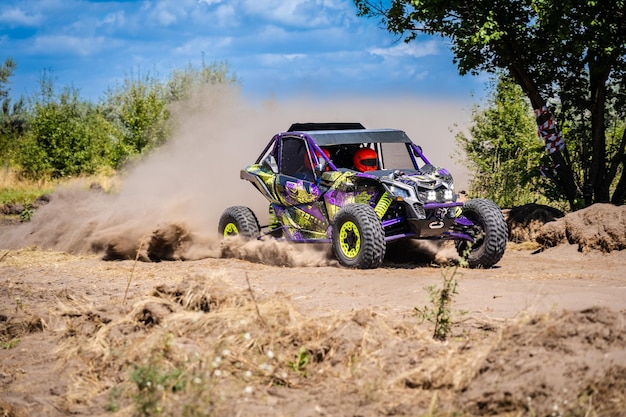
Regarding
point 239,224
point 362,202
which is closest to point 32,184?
point 239,224

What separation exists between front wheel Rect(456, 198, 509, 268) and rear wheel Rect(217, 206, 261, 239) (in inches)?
134

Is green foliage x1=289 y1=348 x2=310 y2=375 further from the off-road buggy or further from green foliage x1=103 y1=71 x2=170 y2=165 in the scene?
green foliage x1=103 y1=71 x2=170 y2=165

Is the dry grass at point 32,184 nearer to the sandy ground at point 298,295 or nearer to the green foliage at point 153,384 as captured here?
the sandy ground at point 298,295

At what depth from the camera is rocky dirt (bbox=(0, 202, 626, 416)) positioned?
5801 millimetres

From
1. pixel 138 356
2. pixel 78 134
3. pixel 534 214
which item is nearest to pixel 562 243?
pixel 534 214

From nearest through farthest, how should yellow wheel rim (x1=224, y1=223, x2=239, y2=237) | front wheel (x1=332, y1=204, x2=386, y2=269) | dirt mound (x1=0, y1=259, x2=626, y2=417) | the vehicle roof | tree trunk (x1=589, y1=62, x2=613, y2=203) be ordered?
dirt mound (x1=0, y1=259, x2=626, y2=417) → front wheel (x1=332, y1=204, x2=386, y2=269) → the vehicle roof → yellow wheel rim (x1=224, y1=223, x2=239, y2=237) → tree trunk (x1=589, y1=62, x2=613, y2=203)

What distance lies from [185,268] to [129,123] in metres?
18.1

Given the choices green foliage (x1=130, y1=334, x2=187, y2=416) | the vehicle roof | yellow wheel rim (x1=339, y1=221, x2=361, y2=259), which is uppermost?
the vehicle roof

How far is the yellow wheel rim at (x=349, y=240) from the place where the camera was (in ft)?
37.7

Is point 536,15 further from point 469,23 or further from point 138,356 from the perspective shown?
point 138,356

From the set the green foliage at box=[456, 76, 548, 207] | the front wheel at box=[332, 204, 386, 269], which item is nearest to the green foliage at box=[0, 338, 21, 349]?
the front wheel at box=[332, 204, 386, 269]

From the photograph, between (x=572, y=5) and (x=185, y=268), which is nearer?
(x=185, y=268)

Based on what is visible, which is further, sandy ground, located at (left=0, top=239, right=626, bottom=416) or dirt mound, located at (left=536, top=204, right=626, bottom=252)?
dirt mound, located at (left=536, top=204, right=626, bottom=252)

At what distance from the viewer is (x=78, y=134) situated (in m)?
33.2
